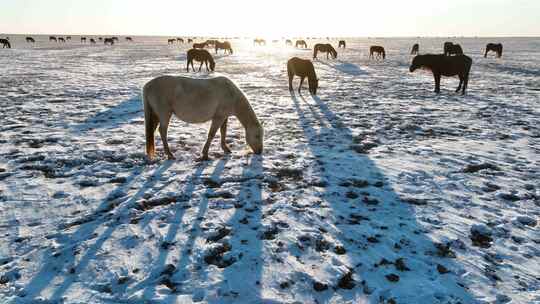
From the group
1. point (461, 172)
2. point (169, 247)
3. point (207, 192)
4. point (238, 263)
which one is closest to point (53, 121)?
point (207, 192)

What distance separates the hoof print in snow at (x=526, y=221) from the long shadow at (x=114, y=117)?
8.89 metres

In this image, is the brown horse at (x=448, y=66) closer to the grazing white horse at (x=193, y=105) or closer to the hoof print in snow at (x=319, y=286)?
the grazing white horse at (x=193, y=105)

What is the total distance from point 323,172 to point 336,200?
1139 mm

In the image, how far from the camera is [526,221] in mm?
4414

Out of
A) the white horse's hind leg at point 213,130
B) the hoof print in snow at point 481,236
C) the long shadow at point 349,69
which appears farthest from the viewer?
the long shadow at point 349,69

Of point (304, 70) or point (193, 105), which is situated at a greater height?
point (304, 70)

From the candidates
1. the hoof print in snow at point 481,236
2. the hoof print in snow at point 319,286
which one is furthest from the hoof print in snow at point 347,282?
the hoof print in snow at point 481,236

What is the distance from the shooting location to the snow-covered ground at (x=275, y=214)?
10.6ft

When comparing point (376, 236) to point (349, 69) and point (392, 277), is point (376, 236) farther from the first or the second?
point (349, 69)

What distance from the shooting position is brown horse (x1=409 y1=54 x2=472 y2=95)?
15008 millimetres

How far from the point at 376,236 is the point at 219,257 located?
1916 mm

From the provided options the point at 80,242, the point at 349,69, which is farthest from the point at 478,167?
the point at 349,69

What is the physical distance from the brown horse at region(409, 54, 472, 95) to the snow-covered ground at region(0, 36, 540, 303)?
21.3 feet

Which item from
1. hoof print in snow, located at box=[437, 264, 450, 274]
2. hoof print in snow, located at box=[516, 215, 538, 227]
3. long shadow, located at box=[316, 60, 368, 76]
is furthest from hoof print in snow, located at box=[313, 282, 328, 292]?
long shadow, located at box=[316, 60, 368, 76]
